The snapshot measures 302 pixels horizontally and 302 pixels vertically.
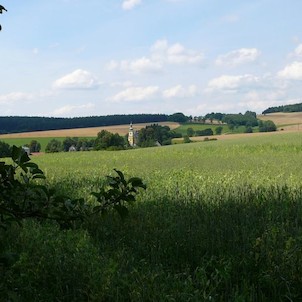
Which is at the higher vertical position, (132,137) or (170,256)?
(170,256)

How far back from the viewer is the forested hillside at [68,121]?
105213 mm

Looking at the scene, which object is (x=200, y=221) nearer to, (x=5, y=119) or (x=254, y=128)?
(x=254, y=128)

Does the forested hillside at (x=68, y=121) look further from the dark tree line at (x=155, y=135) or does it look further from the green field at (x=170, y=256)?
the green field at (x=170, y=256)

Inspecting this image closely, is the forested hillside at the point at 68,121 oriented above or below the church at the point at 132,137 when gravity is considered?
above

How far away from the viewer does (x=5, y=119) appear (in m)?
107

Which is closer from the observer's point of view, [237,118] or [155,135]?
[155,135]

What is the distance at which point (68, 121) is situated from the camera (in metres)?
110

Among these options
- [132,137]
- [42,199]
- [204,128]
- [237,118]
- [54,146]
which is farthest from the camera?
[237,118]

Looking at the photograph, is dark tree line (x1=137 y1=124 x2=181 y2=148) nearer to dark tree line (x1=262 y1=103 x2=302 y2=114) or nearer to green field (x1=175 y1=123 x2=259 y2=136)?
green field (x1=175 y1=123 x2=259 y2=136)

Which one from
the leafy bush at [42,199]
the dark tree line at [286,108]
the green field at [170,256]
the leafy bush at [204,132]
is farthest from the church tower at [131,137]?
the leafy bush at [42,199]

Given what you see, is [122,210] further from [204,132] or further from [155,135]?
[204,132]

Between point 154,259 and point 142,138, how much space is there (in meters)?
79.0

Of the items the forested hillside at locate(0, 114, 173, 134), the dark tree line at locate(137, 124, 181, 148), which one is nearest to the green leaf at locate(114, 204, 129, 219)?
the dark tree line at locate(137, 124, 181, 148)

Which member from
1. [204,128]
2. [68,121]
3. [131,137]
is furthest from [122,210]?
[68,121]
